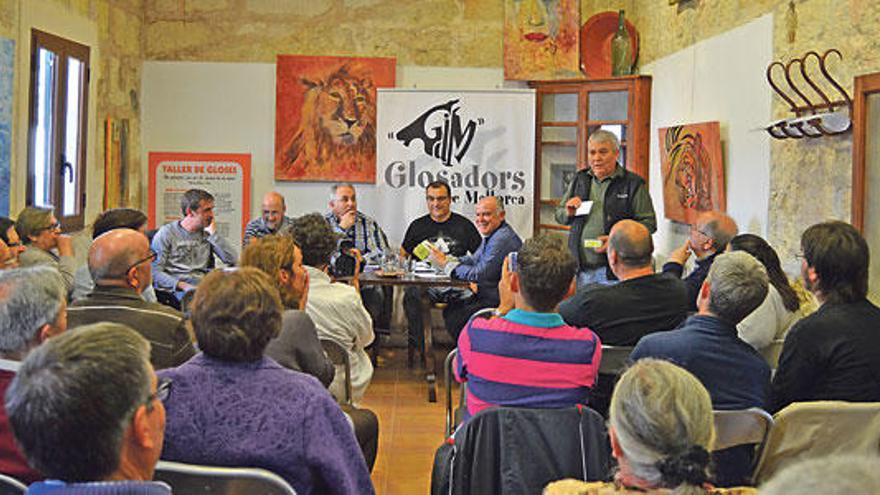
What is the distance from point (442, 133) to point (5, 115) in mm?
3385

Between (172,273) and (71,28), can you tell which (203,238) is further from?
(71,28)

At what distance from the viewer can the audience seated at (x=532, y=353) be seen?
297cm

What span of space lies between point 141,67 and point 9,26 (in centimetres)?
259

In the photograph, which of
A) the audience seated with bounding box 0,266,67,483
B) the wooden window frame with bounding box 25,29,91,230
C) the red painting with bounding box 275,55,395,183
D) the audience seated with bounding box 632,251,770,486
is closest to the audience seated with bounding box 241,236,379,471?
the audience seated with bounding box 0,266,67,483

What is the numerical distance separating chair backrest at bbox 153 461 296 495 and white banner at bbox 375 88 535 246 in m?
5.92

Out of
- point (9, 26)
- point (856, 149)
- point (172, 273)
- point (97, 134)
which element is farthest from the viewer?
point (97, 134)

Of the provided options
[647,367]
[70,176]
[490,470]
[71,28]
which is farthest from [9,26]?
[647,367]

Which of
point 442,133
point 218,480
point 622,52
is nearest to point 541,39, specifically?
point 622,52

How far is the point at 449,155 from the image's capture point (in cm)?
800

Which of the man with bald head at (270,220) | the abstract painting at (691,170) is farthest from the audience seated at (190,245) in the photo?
the abstract painting at (691,170)

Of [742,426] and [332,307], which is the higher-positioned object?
[332,307]

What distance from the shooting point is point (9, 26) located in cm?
577

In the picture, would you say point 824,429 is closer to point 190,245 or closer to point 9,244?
point 9,244

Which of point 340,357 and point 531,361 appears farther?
point 340,357
